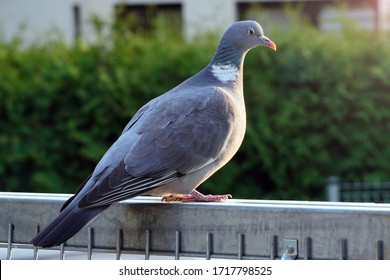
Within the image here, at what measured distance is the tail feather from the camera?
250 centimetres

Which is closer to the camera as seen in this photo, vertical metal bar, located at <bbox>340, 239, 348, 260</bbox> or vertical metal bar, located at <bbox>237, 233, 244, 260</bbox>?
vertical metal bar, located at <bbox>340, 239, 348, 260</bbox>

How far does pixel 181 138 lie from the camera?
3451mm

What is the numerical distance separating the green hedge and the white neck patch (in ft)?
15.0

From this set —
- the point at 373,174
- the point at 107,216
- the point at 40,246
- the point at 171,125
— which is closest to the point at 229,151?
the point at 171,125

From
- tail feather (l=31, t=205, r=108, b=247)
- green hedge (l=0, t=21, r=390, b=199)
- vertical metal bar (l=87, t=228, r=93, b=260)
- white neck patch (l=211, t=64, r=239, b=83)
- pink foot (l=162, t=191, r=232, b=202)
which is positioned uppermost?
white neck patch (l=211, t=64, r=239, b=83)

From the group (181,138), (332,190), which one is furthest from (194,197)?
(332,190)

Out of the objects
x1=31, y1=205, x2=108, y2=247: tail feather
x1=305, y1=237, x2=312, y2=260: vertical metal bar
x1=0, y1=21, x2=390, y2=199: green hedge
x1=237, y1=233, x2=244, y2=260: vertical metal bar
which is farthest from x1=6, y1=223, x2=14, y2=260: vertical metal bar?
x1=0, y1=21, x2=390, y2=199: green hedge

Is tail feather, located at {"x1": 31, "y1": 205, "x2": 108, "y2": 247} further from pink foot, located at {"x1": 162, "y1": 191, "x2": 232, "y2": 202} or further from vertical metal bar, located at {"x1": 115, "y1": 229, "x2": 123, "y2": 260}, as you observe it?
pink foot, located at {"x1": 162, "y1": 191, "x2": 232, "y2": 202}

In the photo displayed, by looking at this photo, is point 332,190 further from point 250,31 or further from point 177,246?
point 177,246

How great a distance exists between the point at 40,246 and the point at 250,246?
61 centimetres

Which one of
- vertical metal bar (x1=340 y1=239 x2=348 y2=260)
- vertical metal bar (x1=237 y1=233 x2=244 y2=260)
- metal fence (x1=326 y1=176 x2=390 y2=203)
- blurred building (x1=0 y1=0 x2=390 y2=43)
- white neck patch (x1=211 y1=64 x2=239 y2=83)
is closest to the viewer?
vertical metal bar (x1=340 y1=239 x2=348 y2=260)

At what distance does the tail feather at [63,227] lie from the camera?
2504 millimetres

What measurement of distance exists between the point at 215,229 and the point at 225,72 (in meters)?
1.49

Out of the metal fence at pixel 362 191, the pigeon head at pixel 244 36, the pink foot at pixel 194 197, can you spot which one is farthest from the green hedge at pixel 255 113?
the pink foot at pixel 194 197
